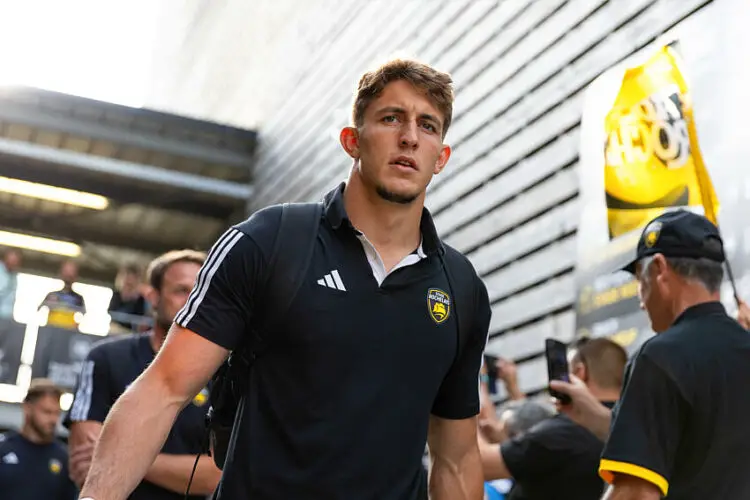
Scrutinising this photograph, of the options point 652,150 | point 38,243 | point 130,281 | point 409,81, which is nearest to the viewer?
point 409,81

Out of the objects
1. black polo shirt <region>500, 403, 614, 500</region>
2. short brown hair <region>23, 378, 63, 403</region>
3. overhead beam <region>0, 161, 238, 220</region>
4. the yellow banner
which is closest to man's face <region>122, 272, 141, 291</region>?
overhead beam <region>0, 161, 238, 220</region>

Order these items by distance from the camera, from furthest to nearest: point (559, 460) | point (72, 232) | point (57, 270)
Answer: point (57, 270), point (72, 232), point (559, 460)

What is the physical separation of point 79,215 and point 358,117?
639 inches

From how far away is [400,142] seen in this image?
2871 mm

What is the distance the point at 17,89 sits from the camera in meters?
14.2

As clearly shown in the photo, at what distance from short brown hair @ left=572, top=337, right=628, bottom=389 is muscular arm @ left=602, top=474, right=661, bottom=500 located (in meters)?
1.59

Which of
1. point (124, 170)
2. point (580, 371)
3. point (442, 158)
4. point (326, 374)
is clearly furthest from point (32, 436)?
point (124, 170)

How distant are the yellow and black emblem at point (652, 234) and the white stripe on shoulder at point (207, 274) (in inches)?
58.7

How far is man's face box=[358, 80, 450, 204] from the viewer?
2.86 meters

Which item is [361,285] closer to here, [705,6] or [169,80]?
[705,6]

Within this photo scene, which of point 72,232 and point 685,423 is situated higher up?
point 72,232

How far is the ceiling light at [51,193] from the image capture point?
16484 mm

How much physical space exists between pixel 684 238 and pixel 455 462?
1090 mm

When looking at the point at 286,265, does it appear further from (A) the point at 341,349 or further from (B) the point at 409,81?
(B) the point at 409,81
